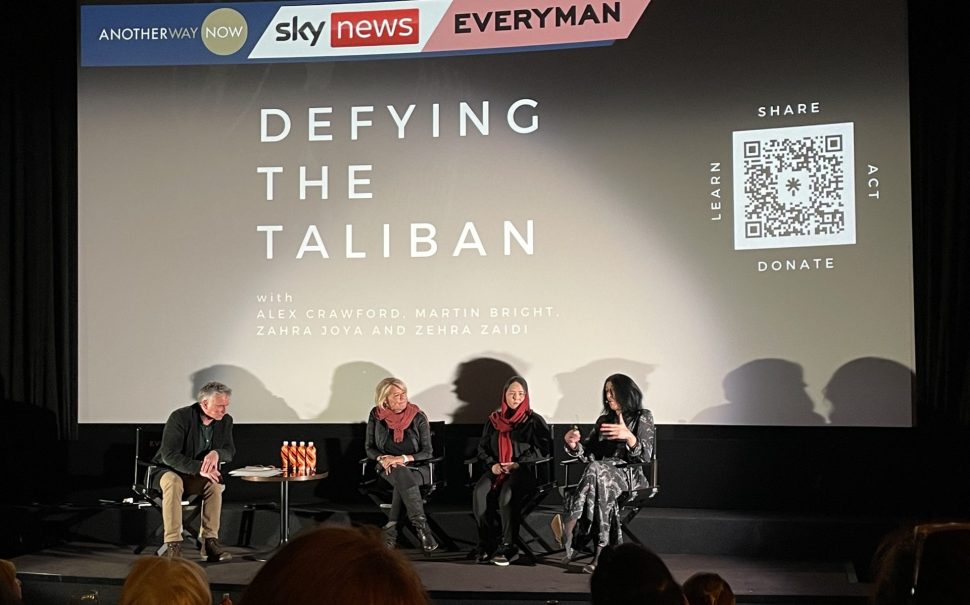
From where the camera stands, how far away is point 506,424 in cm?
546

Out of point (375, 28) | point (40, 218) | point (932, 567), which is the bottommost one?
point (932, 567)

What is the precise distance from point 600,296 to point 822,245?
1.20 meters

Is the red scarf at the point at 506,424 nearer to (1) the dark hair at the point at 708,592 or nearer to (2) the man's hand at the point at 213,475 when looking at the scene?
(2) the man's hand at the point at 213,475

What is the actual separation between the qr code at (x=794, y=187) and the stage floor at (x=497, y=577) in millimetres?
1682

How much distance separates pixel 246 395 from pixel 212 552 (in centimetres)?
111

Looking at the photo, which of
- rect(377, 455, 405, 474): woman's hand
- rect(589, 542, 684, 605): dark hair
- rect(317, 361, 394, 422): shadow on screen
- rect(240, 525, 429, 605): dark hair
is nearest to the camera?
rect(240, 525, 429, 605): dark hair

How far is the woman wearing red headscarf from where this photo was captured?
17.1 feet

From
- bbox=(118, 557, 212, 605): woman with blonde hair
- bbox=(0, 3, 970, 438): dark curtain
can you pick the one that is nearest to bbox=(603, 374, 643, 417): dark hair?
bbox=(0, 3, 970, 438): dark curtain

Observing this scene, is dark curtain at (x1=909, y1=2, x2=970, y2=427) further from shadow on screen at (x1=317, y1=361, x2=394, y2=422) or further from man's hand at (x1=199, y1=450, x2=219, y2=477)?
man's hand at (x1=199, y1=450, x2=219, y2=477)

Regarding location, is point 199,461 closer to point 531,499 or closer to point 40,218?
point 531,499

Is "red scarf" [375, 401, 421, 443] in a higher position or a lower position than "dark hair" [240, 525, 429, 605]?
lower

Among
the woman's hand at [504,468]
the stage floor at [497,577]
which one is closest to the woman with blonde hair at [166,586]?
the stage floor at [497,577]

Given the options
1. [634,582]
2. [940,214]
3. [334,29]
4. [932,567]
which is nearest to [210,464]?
[334,29]

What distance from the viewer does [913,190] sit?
5352 mm
